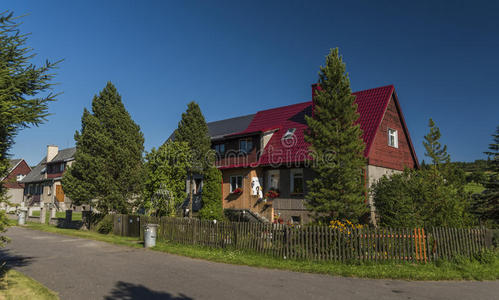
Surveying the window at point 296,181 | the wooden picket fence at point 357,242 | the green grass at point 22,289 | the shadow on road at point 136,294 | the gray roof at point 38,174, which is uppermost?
the gray roof at point 38,174

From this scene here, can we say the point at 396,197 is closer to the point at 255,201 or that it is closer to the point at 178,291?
the point at 178,291

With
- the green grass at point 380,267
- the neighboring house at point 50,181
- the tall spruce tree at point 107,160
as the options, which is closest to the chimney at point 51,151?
the neighboring house at point 50,181

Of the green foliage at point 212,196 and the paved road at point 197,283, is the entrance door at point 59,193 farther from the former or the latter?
the paved road at point 197,283

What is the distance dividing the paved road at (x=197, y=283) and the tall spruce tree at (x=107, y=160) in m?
9.29

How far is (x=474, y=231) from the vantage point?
1282 centimetres

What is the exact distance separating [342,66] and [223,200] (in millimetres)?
13971

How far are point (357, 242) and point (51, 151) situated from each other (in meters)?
55.1

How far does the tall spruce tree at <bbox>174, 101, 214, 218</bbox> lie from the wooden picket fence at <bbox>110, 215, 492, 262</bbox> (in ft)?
36.3

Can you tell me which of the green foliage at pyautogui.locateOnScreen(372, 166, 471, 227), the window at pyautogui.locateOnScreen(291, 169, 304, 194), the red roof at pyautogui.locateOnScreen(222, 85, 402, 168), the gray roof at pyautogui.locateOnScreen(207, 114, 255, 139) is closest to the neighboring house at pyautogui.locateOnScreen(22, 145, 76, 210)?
the gray roof at pyautogui.locateOnScreen(207, 114, 255, 139)

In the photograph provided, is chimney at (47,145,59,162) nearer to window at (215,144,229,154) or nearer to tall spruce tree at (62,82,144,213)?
tall spruce tree at (62,82,144,213)

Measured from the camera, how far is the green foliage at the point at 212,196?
22797 mm

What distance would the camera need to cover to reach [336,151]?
16375 millimetres

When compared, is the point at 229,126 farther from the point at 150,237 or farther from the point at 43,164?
the point at 43,164

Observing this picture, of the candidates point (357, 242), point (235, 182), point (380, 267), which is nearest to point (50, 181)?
point (235, 182)
